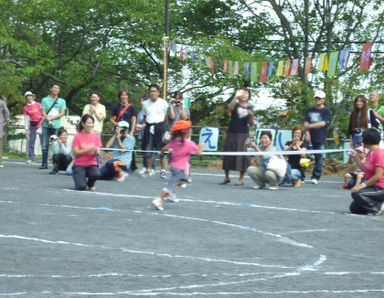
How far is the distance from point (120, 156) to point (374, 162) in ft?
18.2

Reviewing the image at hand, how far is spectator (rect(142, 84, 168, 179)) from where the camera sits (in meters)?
14.6

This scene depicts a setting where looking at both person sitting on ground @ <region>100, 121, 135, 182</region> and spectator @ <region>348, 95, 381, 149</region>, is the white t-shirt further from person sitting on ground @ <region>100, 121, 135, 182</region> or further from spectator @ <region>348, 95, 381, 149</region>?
spectator @ <region>348, 95, 381, 149</region>

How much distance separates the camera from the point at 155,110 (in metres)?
14.6

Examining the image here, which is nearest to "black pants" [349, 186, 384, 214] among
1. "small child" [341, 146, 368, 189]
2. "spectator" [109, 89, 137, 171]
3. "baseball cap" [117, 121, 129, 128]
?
"small child" [341, 146, 368, 189]

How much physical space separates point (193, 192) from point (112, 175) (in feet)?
7.50

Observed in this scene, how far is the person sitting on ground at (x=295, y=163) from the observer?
14.4m

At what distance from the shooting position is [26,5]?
30406 millimetres

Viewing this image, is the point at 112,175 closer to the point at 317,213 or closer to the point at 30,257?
the point at 317,213

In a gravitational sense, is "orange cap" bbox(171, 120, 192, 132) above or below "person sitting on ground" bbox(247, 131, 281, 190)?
above

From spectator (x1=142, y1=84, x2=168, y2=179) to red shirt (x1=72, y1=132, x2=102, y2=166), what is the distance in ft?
8.67

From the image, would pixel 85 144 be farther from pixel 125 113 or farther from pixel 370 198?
pixel 370 198

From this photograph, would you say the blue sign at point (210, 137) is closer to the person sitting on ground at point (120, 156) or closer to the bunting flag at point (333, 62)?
the bunting flag at point (333, 62)

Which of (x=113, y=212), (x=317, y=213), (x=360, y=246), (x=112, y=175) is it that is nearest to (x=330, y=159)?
(x=112, y=175)

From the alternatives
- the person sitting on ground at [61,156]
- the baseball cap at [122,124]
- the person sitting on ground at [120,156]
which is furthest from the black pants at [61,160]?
the baseball cap at [122,124]
